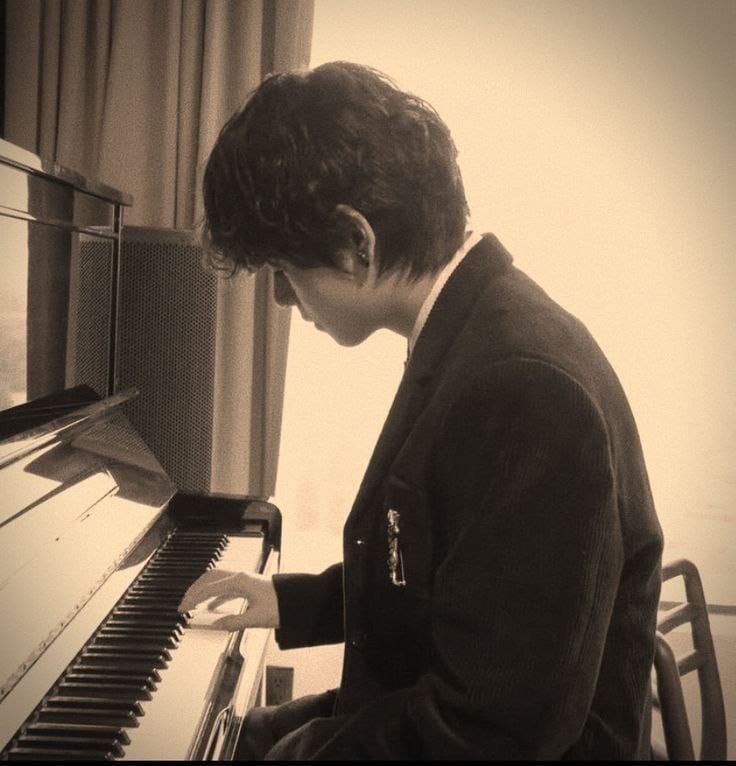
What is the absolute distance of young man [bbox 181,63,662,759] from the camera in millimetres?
703

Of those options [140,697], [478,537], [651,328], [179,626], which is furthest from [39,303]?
[651,328]

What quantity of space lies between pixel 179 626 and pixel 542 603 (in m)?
0.64

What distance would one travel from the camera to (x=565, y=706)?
0.71 meters

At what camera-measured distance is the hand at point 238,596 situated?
118 cm

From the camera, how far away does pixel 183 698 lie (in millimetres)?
1017

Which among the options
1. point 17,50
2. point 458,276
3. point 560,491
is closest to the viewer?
point 560,491

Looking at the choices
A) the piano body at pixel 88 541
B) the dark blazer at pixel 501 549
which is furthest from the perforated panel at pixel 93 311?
the dark blazer at pixel 501 549

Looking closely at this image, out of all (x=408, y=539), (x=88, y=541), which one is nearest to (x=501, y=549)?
(x=408, y=539)

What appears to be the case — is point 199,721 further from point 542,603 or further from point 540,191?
point 540,191

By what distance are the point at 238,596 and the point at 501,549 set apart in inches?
23.6

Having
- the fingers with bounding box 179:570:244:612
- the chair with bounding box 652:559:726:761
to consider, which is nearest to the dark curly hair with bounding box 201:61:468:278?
the fingers with bounding box 179:570:244:612

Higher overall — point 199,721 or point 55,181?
point 55,181

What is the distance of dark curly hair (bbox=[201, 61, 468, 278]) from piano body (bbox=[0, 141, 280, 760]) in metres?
0.34

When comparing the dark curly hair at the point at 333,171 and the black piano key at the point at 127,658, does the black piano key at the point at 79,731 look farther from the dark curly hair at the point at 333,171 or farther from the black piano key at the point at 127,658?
the dark curly hair at the point at 333,171
